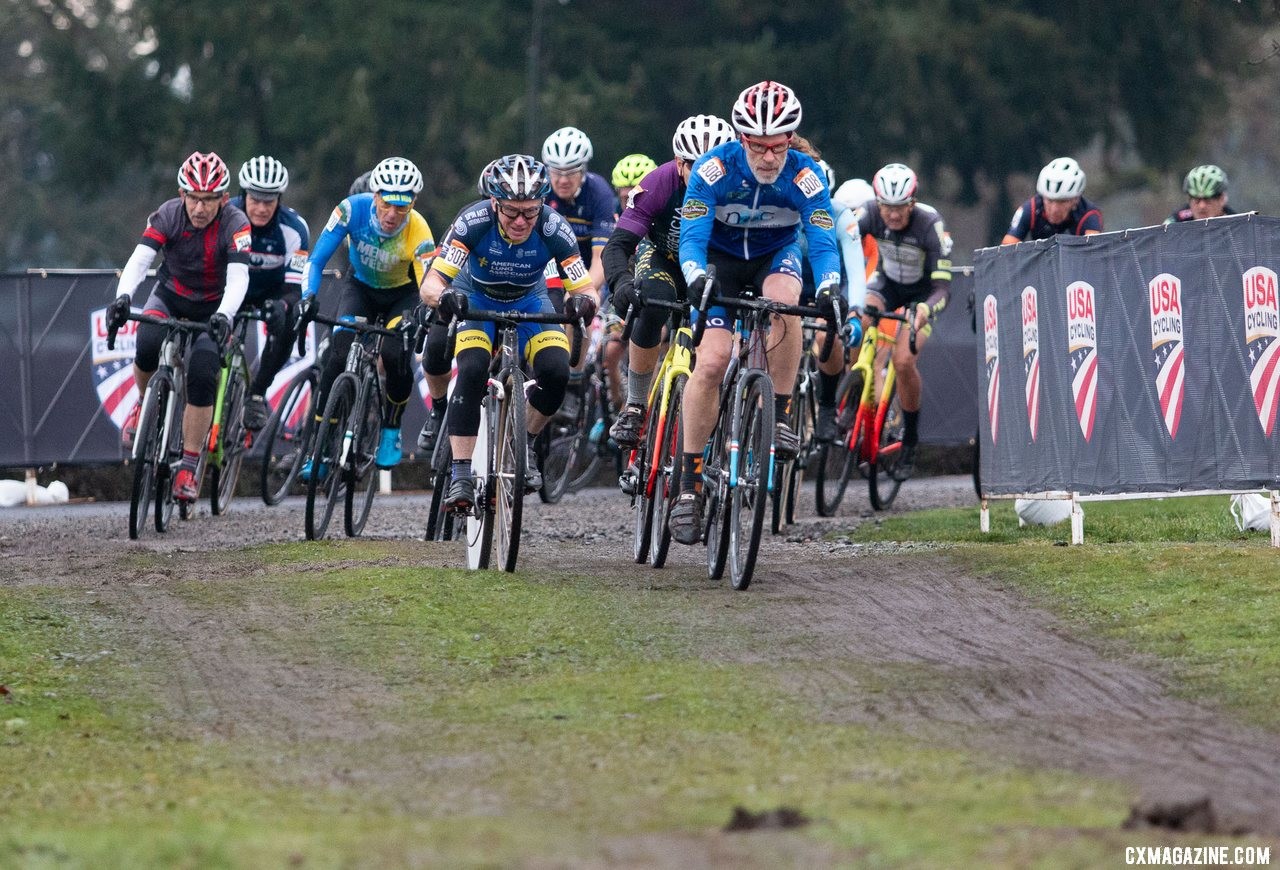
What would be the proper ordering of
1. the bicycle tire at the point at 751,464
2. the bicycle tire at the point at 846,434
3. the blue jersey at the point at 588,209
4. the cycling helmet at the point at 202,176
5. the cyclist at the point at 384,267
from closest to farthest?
1. the bicycle tire at the point at 751,464
2. the cyclist at the point at 384,267
3. the cycling helmet at the point at 202,176
4. the blue jersey at the point at 588,209
5. the bicycle tire at the point at 846,434

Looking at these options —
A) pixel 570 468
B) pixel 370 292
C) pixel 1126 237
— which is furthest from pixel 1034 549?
pixel 570 468

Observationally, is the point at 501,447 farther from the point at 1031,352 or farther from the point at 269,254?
the point at 269,254

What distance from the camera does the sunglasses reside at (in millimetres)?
10742

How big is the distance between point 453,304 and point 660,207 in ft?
5.26

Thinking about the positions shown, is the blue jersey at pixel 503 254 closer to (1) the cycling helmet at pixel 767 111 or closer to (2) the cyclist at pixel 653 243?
(2) the cyclist at pixel 653 243

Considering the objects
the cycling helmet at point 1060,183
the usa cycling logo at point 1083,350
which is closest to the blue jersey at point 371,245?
the usa cycling logo at point 1083,350

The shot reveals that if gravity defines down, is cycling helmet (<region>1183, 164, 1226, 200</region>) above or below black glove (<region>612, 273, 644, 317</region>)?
above

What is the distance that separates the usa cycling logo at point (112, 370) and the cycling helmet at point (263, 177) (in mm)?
4317

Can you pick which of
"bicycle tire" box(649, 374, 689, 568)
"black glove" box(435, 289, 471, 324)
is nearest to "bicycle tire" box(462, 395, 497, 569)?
"black glove" box(435, 289, 471, 324)

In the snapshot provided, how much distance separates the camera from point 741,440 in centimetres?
992

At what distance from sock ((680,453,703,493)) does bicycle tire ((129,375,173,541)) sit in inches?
171

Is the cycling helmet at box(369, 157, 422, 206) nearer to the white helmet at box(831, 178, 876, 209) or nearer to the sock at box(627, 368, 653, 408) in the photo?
the sock at box(627, 368, 653, 408)

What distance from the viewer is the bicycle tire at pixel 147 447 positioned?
13.3 meters

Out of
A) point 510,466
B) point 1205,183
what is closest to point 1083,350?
point 510,466
